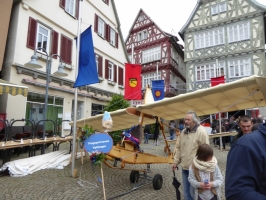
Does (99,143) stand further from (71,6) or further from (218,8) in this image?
(218,8)

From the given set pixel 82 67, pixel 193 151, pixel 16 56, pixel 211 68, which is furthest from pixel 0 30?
pixel 211 68

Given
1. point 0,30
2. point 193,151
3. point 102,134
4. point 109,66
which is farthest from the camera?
point 109,66

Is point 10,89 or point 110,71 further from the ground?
point 110,71

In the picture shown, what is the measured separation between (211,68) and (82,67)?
16.2m

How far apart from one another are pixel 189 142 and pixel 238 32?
18.2 metres

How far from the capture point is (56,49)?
496 inches

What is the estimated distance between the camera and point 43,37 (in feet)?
39.5

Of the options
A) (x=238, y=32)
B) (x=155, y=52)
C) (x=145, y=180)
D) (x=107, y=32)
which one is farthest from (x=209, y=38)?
(x=145, y=180)

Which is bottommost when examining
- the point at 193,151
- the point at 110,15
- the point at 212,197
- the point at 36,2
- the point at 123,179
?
the point at 123,179

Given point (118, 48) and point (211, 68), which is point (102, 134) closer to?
point (118, 48)

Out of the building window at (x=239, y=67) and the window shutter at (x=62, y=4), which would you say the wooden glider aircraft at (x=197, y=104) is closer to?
the window shutter at (x=62, y=4)

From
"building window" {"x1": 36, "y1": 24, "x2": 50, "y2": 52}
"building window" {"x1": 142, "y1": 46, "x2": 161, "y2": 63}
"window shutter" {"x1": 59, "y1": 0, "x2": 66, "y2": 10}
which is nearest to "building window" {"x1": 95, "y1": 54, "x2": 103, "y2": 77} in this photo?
"window shutter" {"x1": 59, "y1": 0, "x2": 66, "y2": 10}

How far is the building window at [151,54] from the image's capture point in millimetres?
Result: 25250

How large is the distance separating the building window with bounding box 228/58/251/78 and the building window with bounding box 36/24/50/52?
1517cm
